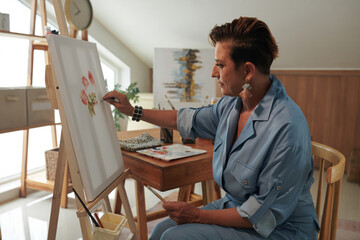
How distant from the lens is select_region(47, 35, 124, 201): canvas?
127 cm

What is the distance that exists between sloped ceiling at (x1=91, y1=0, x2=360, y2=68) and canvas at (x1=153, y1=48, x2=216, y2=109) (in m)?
0.24

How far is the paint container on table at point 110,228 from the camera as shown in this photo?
132 cm

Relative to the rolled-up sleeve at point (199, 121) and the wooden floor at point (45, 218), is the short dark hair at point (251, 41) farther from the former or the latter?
the wooden floor at point (45, 218)

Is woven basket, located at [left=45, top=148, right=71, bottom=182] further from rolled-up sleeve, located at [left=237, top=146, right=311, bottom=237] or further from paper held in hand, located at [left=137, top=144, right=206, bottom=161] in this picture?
rolled-up sleeve, located at [left=237, top=146, right=311, bottom=237]


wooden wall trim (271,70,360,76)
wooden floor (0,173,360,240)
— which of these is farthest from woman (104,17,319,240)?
wooden wall trim (271,70,360,76)

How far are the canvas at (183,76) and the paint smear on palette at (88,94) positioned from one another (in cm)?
221

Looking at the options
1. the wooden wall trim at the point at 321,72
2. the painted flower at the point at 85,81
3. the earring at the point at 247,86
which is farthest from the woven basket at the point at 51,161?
the wooden wall trim at the point at 321,72

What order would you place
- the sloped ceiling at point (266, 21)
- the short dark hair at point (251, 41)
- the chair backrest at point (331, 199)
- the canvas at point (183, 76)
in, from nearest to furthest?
the chair backrest at point (331, 199) < the short dark hair at point (251, 41) < the sloped ceiling at point (266, 21) < the canvas at point (183, 76)

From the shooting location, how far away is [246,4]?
10.2ft

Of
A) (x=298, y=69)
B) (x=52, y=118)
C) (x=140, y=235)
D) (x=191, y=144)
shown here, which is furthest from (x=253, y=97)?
(x=298, y=69)

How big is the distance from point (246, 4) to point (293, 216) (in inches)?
92.9

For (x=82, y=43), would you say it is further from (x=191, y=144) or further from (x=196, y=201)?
(x=196, y=201)

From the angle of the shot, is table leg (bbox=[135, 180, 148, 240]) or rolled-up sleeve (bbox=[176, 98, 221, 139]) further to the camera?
table leg (bbox=[135, 180, 148, 240])

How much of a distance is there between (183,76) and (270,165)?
271cm
